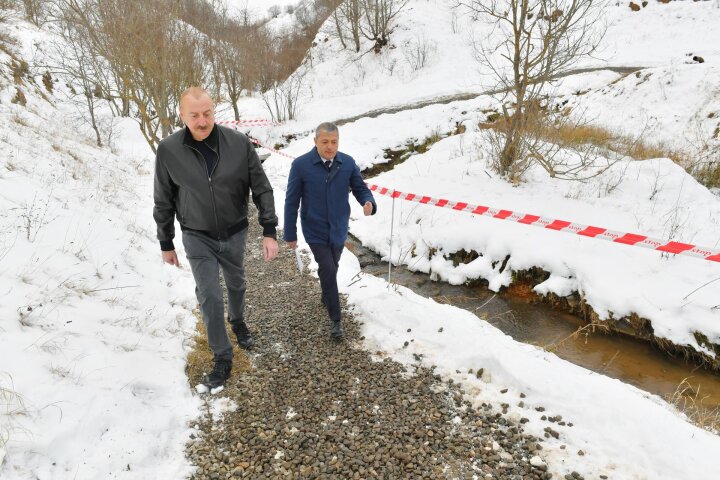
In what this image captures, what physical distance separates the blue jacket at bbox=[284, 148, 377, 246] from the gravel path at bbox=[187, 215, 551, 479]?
1.19 m

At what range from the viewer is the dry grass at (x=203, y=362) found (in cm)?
362

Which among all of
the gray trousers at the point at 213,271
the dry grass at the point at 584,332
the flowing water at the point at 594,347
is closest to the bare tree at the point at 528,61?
the flowing water at the point at 594,347

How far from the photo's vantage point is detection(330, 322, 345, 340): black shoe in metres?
4.27

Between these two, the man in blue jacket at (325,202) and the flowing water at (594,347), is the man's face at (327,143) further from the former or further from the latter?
the flowing water at (594,347)

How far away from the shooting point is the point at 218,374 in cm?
354

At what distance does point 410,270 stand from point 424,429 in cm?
482

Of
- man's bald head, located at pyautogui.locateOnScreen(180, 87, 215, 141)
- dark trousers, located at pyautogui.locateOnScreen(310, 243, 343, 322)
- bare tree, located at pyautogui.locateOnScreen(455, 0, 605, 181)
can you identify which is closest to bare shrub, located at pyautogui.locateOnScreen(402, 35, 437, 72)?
bare tree, located at pyautogui.locateOnScreen(455, 0, 605, 181)

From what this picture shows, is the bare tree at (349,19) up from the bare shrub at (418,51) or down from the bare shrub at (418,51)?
up

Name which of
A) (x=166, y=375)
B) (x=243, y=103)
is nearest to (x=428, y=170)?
(x=166, y=375)

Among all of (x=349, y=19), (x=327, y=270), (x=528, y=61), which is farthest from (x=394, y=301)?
(x=349, y=19)

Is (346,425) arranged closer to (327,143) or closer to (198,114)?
(327,143)

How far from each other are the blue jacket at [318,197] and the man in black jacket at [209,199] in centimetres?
60

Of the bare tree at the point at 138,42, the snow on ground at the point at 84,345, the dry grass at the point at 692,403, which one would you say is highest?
the bare tree at the point at 138,42

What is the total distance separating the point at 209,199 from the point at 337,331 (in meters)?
1.97
